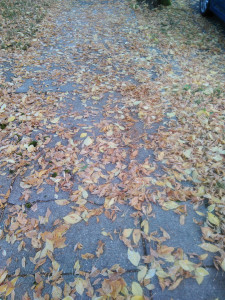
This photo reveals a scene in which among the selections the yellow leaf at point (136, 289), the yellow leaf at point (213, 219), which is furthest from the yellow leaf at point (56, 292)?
the yellow leaf at point (213, 219)

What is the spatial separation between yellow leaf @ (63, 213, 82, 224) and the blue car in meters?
5.57

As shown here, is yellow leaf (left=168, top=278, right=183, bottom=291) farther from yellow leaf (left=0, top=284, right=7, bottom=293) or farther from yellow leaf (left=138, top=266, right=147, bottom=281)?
yellow leaf (left=0, top=284, right=7, bottom=293)

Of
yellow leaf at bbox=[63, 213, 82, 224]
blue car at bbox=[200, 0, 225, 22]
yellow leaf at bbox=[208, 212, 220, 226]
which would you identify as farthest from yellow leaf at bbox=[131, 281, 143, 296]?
blue car at bbox=[200, 0, 225, 22]

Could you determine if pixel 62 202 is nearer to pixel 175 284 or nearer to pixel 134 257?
pixel 134 257

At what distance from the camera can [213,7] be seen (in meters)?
5.80

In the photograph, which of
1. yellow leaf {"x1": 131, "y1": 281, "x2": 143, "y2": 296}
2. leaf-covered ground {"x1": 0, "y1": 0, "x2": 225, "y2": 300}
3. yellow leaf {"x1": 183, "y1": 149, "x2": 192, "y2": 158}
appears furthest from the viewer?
yellow leaf {"x1": 183, "y1": 149, "x2": 192, "y2": 158}

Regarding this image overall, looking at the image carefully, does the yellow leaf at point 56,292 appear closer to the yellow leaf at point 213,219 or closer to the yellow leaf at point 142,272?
the yellow leaf at point 142,272

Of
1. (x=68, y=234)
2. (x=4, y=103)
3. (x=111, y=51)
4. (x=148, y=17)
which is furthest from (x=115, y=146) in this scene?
(x=148, y=17)

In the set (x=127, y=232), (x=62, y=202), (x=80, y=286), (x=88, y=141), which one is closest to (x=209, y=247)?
(x=127, y=232)

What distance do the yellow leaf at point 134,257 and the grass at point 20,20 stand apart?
4905 mm

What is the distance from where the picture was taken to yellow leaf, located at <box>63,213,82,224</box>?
216 centimetres

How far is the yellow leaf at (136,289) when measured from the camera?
5.61 ft

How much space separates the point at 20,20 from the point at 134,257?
22.8ft

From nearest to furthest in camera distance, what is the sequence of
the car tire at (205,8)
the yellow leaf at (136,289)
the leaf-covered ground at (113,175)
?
the yellow leaf at (136,289), the leaf-covered ground at (113,175), the car tire at (205,8)
